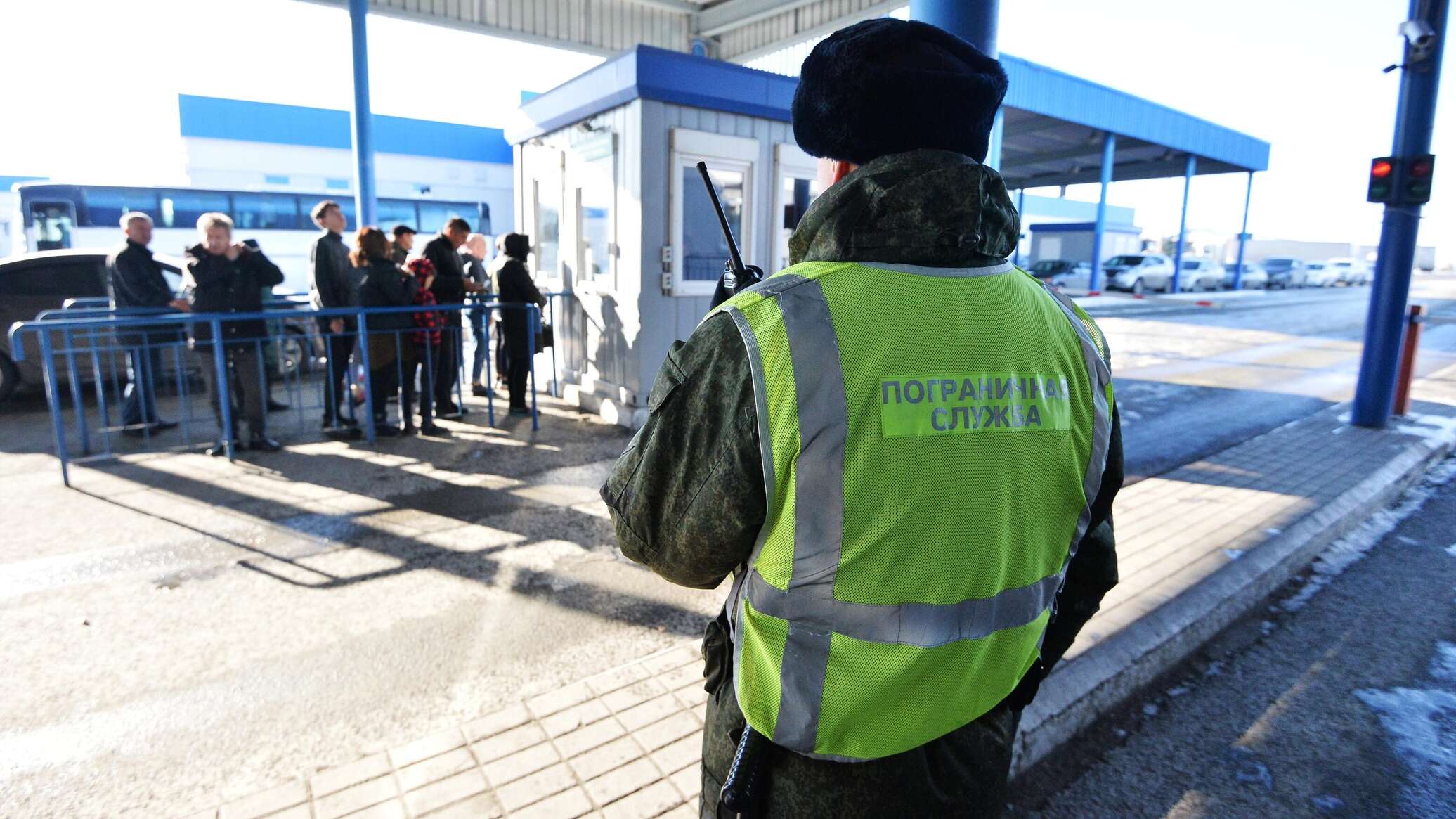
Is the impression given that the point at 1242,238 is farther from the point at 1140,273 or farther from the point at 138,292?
the point at 138,292

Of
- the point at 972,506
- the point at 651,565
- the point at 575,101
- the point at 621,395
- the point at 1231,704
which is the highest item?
the point at 575,101

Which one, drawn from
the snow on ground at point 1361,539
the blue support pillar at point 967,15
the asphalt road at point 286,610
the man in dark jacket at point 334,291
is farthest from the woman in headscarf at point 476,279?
the snow on ground at point 1361,539

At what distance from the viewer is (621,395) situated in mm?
7805

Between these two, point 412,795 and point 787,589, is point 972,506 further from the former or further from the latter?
point 412,795

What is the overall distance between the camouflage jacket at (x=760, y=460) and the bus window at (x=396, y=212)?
67.7 ft

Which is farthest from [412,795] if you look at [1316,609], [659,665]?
[1316,609]

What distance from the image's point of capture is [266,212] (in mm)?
17938

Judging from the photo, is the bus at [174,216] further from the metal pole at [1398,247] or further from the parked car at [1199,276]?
the parked car at [1199,276]

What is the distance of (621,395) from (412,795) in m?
5.51

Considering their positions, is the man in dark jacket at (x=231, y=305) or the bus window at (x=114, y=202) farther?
the bus window at (x=114, y=202)

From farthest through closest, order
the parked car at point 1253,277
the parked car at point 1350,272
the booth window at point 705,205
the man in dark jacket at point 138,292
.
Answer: the parked car at point 1350,272 → the parked car at point 1253,277 → the booth window at point 705,205 → the man in dark jacket at point 138,292

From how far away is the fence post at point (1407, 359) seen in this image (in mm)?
8094

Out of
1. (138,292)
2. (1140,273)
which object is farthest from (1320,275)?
(138,292)

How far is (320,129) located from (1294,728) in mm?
38513
